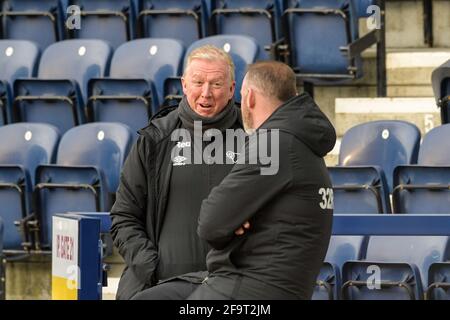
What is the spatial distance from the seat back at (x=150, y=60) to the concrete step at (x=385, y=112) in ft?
3.43

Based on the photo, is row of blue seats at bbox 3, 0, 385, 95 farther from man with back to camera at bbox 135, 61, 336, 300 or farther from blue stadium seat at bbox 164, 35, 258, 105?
man with back to camera at bbox 135, 61, 336, 300

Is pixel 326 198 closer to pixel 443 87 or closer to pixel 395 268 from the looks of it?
pixel 395 268

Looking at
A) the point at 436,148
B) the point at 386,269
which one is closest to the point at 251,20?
the point at 436,148

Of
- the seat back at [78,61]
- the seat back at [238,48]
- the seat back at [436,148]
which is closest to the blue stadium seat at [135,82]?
the seat back at [78,61]

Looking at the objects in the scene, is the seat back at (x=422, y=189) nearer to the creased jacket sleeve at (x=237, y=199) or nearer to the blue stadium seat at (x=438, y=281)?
the blue stadium seat at (x=438, y=281)

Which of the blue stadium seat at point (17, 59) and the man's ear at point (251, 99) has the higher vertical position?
the blue stadium seat at point (17, 59)

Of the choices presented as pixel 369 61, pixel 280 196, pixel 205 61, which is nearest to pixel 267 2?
pixel 369 61

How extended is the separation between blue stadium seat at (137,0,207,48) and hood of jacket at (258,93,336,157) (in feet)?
16.5

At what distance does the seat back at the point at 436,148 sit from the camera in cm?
656

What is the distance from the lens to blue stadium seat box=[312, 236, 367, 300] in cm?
598

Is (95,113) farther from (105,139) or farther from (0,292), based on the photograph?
(0,292)

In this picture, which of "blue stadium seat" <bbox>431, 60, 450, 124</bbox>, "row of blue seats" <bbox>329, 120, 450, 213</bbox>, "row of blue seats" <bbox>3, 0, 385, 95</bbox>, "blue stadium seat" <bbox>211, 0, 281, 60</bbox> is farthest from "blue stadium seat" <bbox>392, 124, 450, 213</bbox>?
"blue stadium seat" <bbox>211, 0, 281, 60</bbox>

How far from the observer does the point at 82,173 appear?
6969mm
